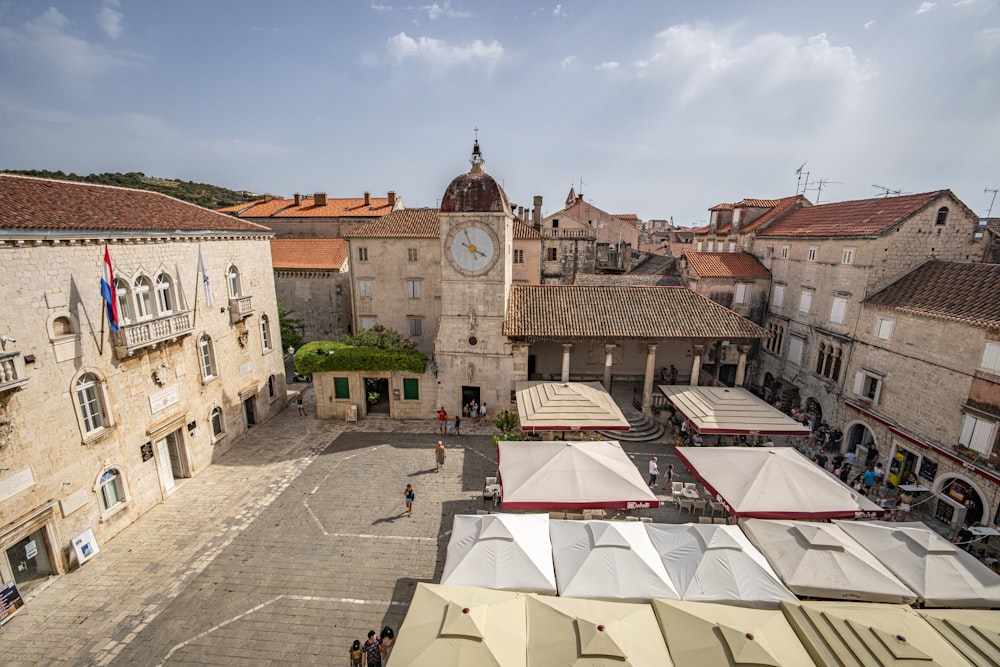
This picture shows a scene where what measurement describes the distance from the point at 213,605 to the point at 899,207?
107ft

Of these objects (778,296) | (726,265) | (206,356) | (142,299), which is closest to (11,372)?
(142,299)

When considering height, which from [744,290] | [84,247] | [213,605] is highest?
[84,247]

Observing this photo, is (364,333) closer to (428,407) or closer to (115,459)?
(428,407)

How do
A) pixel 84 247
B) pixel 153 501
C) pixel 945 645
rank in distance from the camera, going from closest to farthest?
pixel 945 645 < pixel 84 247 < pixel 153 501

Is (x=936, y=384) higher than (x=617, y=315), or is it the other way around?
(x=617, y=315)

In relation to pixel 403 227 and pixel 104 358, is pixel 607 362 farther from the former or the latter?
pixel 104 358

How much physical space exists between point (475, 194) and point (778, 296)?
66.6 ft

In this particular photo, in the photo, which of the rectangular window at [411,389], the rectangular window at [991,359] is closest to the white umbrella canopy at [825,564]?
the rectangular window at [991,359]

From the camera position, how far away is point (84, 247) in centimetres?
1441

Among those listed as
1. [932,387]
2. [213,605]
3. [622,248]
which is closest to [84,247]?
[213,605]

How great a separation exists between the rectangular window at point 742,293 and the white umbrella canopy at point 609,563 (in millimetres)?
22073

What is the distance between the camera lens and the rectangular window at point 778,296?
92.8 feet

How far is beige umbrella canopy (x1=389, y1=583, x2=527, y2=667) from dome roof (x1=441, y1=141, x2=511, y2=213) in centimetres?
1719

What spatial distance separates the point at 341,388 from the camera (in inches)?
988
